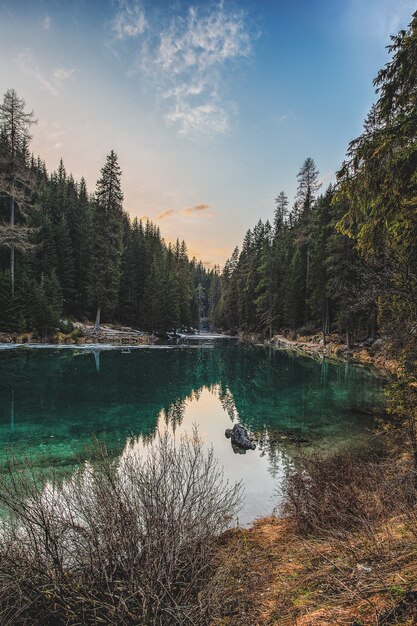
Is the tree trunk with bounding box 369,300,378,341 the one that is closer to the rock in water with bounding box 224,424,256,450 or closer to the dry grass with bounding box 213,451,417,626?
the rock in water with bounding box 224,424,256,450

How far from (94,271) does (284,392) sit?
30323 mm

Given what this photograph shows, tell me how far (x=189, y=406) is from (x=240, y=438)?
5423 millimetres

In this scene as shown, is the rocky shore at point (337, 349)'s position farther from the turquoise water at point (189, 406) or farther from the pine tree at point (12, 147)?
the pine tree at point (12, 147)

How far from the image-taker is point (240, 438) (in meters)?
11.6

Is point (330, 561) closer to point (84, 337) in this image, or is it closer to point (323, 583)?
point (323, 583)

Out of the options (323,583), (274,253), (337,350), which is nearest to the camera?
(323,583)

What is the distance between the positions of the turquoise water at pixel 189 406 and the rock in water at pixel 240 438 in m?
0.27

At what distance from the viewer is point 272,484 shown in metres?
8.70

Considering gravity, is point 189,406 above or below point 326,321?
below

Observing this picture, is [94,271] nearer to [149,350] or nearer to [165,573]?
[149,350]

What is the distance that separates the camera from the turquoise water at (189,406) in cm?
1041

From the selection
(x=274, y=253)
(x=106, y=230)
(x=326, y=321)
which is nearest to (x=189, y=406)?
(x=326, y=321)

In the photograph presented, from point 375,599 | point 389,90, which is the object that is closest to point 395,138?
point 389,90

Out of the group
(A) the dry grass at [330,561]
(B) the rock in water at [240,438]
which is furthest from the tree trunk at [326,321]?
(A) the dry grass at [330,561]
